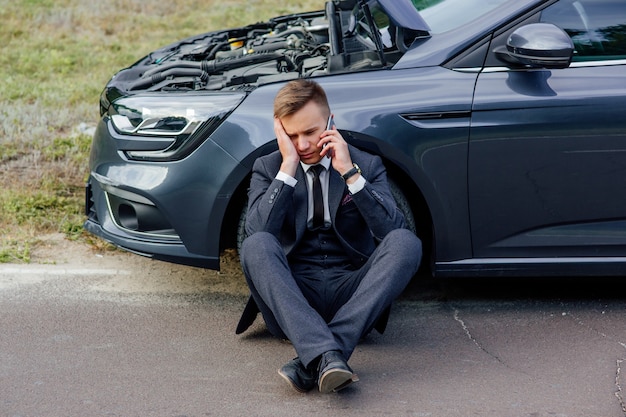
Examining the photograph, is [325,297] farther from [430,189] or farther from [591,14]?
[591,14]

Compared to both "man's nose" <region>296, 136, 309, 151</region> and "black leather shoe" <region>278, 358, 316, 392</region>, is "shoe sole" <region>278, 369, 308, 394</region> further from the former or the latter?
"man's nose" <region>296, 136, 309, 151</region>

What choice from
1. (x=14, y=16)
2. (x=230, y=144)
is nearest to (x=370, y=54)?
(x=230, y=144)

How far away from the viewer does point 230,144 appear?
4395 millimetres

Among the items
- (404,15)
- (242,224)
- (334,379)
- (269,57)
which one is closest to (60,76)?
(269,57)

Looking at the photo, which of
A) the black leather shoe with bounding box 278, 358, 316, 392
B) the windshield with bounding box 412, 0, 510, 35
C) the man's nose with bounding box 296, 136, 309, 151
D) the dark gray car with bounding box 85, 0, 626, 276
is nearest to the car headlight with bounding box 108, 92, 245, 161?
the dark gray car with bounding box 85, 0, 626, 276

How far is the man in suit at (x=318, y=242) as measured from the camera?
12.5ft

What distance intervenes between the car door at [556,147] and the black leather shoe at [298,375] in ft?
3.79

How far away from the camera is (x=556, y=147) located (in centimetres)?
434

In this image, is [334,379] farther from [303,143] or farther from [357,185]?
[303,143]

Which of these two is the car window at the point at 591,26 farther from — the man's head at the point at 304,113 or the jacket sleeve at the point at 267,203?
the jacket sleeve at the point at 267,203

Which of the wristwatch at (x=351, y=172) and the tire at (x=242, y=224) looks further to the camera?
the tire at (x=242, y=224)

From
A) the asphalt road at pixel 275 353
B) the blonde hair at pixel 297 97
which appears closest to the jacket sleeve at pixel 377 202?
the blonde hair at pixel 297 97

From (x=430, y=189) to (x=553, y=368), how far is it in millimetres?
981

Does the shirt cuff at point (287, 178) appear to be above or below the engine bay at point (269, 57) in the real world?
below
